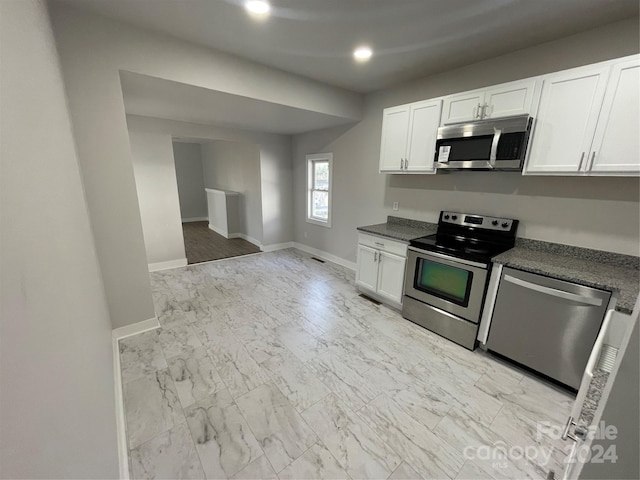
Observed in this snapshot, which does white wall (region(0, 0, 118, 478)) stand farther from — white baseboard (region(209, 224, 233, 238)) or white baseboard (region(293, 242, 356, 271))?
white baseboard (region(209, 224, 233, 238))

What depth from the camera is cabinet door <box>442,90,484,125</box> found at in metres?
2.39

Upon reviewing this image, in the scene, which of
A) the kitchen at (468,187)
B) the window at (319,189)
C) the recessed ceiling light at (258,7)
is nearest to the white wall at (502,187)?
the kitchen at (468,187)

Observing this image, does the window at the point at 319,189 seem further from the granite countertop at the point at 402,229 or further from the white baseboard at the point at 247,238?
the granite countertop at the point at 402,229

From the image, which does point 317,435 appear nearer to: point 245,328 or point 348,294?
point 245,328

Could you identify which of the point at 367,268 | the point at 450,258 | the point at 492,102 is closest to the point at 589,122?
the point at 492,102

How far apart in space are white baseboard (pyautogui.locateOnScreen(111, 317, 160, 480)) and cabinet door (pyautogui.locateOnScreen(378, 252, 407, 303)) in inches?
100

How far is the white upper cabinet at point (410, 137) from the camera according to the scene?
108 inches

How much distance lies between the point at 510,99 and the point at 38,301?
3.17m

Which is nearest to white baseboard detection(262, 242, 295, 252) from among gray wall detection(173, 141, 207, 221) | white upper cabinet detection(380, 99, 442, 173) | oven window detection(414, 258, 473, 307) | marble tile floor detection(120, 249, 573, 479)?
marble tile floor detection(120, 249, 573, 479)

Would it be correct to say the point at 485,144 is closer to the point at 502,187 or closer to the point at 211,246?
the point at 502,187

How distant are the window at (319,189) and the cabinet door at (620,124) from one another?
3294mm

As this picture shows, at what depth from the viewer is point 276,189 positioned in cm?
523

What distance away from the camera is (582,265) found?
81.4 inches

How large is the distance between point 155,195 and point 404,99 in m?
3.98
